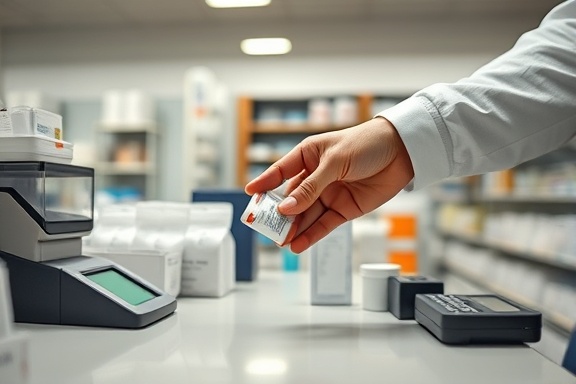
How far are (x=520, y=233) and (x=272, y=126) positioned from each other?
2.59 metres

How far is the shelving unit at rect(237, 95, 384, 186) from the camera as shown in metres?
5.73

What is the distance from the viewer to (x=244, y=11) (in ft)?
19.4

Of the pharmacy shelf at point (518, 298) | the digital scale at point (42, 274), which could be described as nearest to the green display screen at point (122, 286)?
the digital scale at point (42, 274)

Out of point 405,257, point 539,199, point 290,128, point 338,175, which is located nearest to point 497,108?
point 338,175

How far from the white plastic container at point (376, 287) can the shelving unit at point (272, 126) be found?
4488 mm

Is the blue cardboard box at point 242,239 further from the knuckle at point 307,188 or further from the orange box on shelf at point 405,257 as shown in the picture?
the orange box on shelf at point 405,257

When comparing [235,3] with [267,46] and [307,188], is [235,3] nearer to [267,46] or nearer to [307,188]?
[267,46]

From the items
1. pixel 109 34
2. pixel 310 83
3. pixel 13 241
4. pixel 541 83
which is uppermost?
pixel 109 34

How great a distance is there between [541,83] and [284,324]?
687mm

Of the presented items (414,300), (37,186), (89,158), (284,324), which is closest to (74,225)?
(37,186)

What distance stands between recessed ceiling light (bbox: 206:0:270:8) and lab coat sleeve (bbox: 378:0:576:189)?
185 inches

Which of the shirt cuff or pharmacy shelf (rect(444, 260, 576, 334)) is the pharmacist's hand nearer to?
the shirt cuff

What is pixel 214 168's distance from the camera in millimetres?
6332

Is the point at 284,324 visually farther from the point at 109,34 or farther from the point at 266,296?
the point at 109,34
